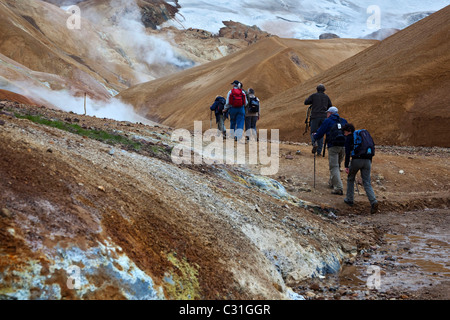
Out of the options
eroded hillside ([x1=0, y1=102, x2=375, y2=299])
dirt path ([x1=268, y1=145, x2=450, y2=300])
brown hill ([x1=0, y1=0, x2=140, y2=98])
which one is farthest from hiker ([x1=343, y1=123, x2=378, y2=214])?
brown hill ([x1=0, y1=0, x2=140, y2=98])

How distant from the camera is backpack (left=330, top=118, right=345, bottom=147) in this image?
35.6ft

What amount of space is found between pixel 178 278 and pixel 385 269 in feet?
11.6

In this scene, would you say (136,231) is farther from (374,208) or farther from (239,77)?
(239,77)

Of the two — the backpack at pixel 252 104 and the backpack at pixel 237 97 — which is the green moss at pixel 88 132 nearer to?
the backpack at pixel 237 97

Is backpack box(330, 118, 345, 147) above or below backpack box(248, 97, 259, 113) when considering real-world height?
below

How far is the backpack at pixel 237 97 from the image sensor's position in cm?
1425

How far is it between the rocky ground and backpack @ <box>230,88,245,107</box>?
3964mm

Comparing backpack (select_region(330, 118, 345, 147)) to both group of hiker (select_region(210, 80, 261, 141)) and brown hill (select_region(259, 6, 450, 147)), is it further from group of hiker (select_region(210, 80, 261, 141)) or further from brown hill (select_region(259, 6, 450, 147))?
brown hill (select_region(259, 6, 450, 147))

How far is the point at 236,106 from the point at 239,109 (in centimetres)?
16

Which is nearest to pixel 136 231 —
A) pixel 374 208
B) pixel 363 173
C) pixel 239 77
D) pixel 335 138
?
pixel 363 173

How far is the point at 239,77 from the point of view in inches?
1423

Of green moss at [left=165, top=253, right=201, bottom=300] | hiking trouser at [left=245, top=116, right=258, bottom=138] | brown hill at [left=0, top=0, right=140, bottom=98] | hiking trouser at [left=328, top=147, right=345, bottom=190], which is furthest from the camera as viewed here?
brown hill at [left=0, top=0, right=140, bottom=98]
